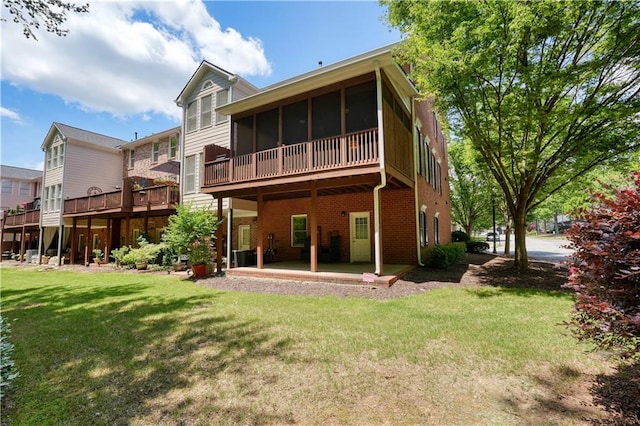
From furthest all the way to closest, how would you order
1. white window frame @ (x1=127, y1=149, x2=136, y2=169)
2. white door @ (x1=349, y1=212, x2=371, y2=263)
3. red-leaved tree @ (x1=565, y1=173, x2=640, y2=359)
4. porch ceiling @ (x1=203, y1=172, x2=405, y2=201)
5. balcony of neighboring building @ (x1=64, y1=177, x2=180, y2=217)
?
white window frame @ (x1=127, y1=149, x2=136, y2=169) < balcony of neighboring building @ (x1=64, y1=177, x2=180, y2=217) < white door @ (x1=349, y1=212, x2=371, y2=263) < porch ceiling @ (x1=203, y1=172, x2=405, y2=201) < red-leaved tree @ (x1=565, y1=173, x2=640, y2=359)

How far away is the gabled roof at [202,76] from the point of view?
14767mm

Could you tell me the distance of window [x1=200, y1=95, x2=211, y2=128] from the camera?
51.6 ft

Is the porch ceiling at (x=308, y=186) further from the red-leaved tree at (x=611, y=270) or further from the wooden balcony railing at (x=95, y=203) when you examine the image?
the wooden balcony railing at (x=95, y=203)

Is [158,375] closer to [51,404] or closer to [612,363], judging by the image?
[51,404]

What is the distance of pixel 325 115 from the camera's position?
36.0 feet

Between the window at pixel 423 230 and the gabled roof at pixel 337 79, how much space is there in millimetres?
5284

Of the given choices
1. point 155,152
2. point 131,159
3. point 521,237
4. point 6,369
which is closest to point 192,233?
point 6,369

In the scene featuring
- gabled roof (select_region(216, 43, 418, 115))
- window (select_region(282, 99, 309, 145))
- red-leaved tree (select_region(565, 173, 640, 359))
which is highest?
gabled roof (select_region(216, 43, 418, 115))

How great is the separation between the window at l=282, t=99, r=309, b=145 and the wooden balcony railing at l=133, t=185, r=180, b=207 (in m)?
7.65

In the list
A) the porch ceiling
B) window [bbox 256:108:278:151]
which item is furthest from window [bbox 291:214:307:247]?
window [bbox 256:108:278:151]

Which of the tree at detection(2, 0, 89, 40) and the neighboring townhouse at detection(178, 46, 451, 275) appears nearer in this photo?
the tree at detection(2, 0, 89, 40)

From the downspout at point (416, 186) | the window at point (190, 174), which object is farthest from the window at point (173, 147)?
the downspout at point (416, 186)

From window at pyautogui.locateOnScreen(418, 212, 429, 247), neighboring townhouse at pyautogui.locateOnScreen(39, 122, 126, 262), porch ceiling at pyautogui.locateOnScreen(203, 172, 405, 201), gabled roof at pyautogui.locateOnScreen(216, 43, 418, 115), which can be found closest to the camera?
gabled roof at pyautogui.locateOnScreen(216, 43, 418, 115)

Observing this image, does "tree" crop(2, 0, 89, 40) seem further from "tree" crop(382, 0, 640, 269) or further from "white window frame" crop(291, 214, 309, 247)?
"white window frame" crop(291, 214, 309, 247)
